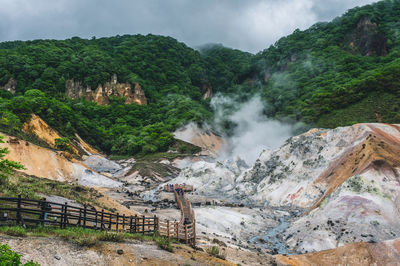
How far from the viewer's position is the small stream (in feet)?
75.0

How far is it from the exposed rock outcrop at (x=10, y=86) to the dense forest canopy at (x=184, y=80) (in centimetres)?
106

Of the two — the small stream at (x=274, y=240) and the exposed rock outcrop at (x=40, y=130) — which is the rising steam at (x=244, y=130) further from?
the small stream at (x=274, y=240)

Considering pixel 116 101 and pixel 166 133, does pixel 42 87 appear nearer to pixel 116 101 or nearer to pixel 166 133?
pixel 116 101

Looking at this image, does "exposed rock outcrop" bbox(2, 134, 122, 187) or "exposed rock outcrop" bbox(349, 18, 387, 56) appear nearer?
"exposed rock outcrop" bbox(2, 134, 122, 187)

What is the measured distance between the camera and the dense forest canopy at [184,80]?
8244 cm

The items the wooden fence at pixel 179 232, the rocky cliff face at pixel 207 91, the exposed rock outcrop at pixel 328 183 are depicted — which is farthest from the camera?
the rocky cliff face at pixel 207 91

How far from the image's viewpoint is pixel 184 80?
16625 centimetres

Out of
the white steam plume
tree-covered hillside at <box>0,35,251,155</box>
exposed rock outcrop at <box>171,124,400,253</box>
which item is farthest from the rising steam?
exposed rock outcrop at <box>171,124,400,253</box>

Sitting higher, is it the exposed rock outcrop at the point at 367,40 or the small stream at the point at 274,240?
the exposed rock outcrop at the point at 367,40

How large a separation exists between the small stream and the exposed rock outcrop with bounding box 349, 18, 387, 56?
11181 centimetres

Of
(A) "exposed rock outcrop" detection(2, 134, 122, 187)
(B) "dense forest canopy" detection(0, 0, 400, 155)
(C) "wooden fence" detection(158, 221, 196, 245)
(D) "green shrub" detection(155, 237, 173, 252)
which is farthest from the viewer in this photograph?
(B) "dense forest canopy" detection(0, 0, 400, 155)

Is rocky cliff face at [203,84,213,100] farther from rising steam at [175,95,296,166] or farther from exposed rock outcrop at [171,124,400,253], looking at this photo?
exposed rock outcrop at [171,124,400,253]

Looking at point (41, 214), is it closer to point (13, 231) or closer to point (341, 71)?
point (13, 231)

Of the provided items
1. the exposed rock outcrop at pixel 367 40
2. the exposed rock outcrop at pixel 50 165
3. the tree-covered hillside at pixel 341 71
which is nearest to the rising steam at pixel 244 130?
the tree-covered hillside at pixel 341 71
